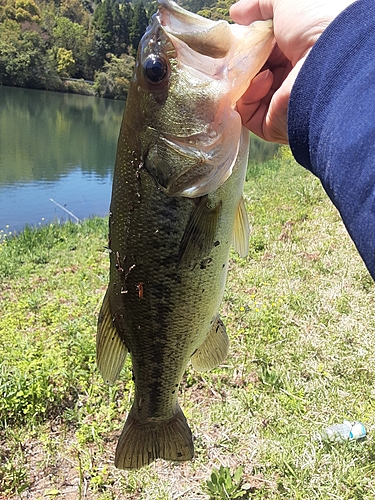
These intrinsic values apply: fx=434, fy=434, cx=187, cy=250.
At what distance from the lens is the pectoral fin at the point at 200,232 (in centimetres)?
161

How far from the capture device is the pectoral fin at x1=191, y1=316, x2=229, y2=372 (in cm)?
198

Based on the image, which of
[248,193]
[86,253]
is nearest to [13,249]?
[86,253]

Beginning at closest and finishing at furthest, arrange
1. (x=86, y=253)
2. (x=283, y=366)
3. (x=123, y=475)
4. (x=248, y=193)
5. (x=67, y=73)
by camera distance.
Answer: (x=123, y=475), (x=283, y=366), (x=86, y=253), (x=248, y=193), (x=67, y=73)

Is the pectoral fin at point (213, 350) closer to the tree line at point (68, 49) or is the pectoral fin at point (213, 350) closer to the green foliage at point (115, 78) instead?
the tree line at point (68, 49)

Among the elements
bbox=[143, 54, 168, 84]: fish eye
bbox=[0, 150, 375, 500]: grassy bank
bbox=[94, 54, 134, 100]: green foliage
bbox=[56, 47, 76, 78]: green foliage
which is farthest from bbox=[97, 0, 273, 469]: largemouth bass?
bbox=[56, 47, 76, 78]: green foliage

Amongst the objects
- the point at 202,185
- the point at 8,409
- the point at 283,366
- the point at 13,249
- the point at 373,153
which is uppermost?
the point at 373,153

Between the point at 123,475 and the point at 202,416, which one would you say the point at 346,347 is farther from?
the point at 123,475

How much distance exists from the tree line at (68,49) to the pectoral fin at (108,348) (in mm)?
51652

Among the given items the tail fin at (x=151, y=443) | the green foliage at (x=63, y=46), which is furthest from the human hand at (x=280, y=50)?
the green foliage at (x=63, y=46)

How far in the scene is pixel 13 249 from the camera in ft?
25.0

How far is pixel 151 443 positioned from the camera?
199 cm

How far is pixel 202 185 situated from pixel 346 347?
2733 millimetres

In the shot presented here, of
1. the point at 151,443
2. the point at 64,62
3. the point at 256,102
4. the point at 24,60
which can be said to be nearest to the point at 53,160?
the point at 256,102

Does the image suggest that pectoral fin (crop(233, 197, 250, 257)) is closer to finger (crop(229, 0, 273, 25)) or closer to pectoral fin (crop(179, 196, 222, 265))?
pectoral fin (crop(179, 196, 222, 265))
